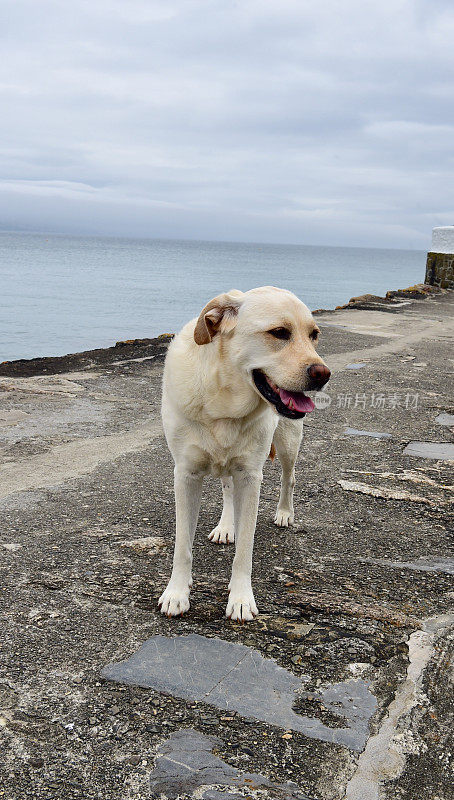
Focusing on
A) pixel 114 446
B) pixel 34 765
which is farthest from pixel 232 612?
pixel 114 446

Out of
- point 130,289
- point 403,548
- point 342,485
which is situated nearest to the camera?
point 403,548

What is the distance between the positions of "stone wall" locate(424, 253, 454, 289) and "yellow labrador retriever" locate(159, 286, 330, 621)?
19.9 metres

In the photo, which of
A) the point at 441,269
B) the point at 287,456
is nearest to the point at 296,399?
the point at 287,456

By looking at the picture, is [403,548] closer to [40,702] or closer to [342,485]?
[342,485]

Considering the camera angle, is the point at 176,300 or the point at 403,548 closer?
the point at 403,548

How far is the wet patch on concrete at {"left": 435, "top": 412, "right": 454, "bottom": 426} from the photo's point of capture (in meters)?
7.05

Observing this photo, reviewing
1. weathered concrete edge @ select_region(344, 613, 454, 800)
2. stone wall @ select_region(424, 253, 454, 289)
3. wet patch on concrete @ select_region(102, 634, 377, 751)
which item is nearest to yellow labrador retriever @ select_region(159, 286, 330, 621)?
wet patch on concrete @ select_region(102, 634, 377, 751)

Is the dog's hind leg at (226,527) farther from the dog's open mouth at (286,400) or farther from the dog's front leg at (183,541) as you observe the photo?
the dog's open mouth at (286,400)

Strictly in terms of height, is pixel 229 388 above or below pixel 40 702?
above

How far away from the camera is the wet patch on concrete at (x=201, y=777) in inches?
89.5

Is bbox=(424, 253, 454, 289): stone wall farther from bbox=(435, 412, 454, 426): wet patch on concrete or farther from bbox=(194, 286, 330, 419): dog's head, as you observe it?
bbox=(194, 286, 330, 419): dog's head

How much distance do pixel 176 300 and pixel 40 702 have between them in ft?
118

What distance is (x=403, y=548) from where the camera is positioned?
4211mm

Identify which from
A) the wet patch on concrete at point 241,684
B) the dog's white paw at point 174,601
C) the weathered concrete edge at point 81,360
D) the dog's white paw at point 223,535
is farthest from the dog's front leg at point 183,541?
the weathered concrete edge at point 81,360
